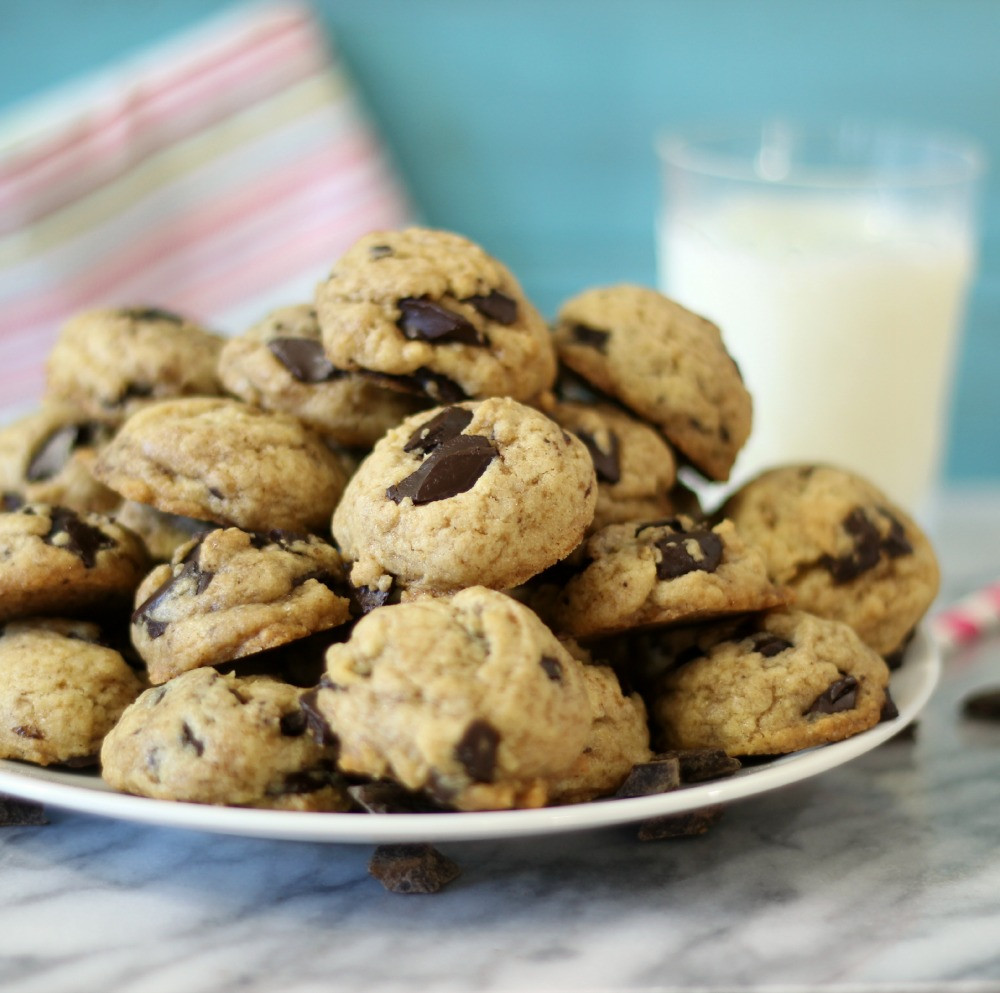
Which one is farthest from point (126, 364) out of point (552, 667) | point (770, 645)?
point (770, 645)

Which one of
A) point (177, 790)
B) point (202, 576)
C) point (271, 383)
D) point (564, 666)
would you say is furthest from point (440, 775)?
point (271, 383)

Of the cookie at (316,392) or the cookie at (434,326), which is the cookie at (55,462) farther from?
the cookie at (434,326)

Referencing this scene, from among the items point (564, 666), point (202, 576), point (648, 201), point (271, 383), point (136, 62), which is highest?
point (136, 62)

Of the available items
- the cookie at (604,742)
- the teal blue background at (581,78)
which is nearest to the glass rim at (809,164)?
the teal blue background at (581,78)

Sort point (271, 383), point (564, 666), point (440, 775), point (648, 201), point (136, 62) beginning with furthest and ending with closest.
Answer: point (648, 201), point (136, 62), point (271, 383), point (564, 666), point (440, 775)

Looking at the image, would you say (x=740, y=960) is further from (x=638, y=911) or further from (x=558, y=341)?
(x=558, y=341)

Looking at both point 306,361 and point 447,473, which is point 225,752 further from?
point 306,361

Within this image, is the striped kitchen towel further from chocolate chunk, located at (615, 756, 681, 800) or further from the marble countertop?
chocolate chunk, located at (615, 756, 681, 800)
